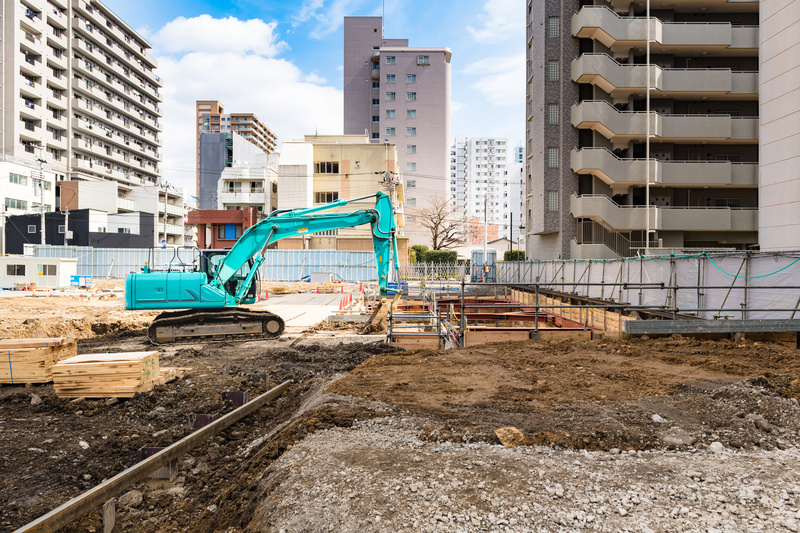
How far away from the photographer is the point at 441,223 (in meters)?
65.2

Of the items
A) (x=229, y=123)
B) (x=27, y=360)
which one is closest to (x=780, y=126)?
(x=27, y=360)

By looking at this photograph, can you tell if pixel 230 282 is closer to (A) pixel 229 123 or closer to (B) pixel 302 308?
(B) pixel 302 308

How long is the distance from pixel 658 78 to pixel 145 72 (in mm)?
81488

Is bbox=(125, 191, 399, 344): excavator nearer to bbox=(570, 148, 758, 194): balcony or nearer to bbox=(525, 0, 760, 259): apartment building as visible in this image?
bbox=(525, 0, 760, 259): apartment building

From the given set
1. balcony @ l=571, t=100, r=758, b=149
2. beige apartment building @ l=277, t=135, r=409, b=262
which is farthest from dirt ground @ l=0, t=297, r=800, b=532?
beige apartment building @ l=277, t=135, r=409, b=262

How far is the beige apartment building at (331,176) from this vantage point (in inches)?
1999

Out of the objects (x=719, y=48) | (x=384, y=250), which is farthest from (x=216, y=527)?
(x=719, y=48)

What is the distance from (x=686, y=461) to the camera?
4484 millimetres

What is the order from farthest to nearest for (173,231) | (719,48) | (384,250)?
1. (173,231)
2. (719,48)
3. (384,250)

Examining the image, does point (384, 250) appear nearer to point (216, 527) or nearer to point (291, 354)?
point (291, 354)

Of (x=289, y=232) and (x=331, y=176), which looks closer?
(x=289, y=232)

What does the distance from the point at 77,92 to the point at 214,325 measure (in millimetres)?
68805

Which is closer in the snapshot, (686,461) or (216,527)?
(216,527)

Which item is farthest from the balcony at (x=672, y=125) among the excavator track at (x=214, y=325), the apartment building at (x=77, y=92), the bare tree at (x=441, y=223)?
the apartment building at (x=77, y=92)
